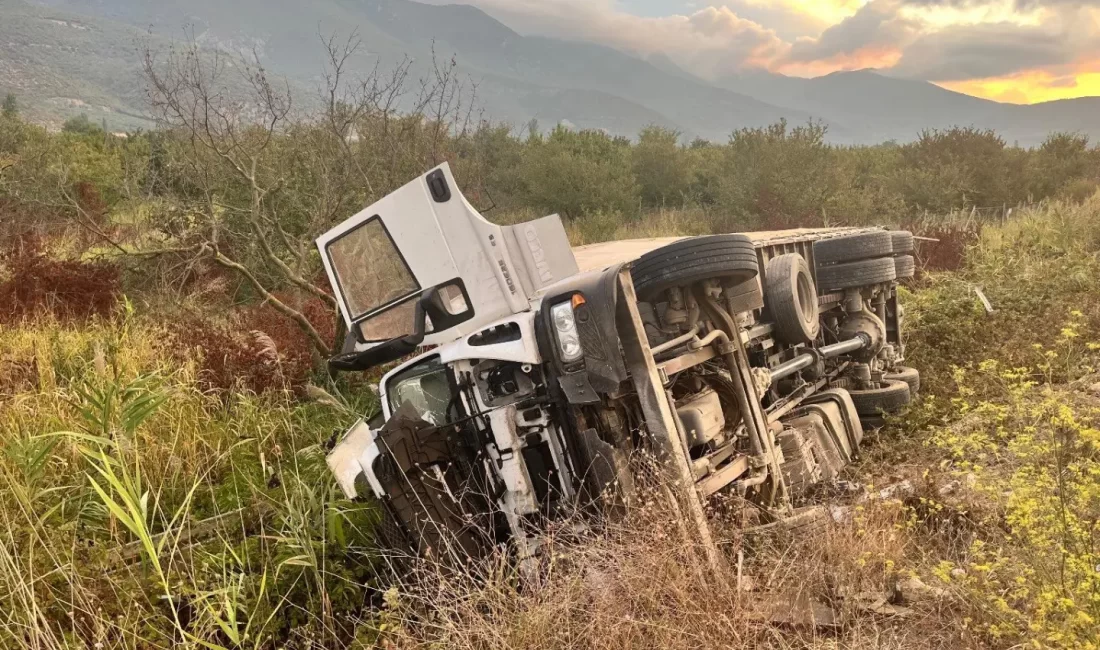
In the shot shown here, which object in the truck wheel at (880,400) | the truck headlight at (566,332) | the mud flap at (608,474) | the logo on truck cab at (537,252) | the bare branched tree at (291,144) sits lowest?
the truck wheel at (880,400)

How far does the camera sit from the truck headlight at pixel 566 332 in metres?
3.09

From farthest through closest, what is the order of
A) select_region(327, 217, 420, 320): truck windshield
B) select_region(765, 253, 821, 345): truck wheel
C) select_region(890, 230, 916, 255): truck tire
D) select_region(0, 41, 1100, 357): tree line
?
select_region(0, 41, 1100, 357): tree line, select_region(890, 230, 916, 255): truck tire, select_region(765, 253, 821, 345): truck wheel, select_region(327, 217, 420, 320): truck windshield

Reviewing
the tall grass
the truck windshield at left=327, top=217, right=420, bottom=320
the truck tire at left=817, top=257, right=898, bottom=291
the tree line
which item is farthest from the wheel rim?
the tree line

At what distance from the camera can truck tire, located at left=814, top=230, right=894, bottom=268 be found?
20.1 ft

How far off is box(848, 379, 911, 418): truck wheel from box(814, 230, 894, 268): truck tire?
4.03 feet

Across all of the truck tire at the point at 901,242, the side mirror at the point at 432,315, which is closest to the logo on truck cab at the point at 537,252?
the side mirror at the point at 432,315

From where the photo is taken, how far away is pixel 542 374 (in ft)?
10.9

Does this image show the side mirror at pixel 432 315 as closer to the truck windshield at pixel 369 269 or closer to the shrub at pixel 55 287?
the truck windshield at pixel 369 269

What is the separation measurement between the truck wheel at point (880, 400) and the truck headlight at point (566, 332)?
3.92 metres

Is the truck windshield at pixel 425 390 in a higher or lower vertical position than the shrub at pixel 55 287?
lower

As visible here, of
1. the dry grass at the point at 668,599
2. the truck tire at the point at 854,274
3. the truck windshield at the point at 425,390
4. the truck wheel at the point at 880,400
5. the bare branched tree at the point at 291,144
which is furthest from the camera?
the bare branched tree at the point at 291,144

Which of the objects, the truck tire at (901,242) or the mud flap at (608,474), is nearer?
the mud flap at (608,474)

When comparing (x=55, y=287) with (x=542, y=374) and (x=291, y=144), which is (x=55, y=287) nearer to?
(x=291, y=144)

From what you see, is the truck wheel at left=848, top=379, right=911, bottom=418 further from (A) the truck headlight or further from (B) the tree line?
(B) the tree line
